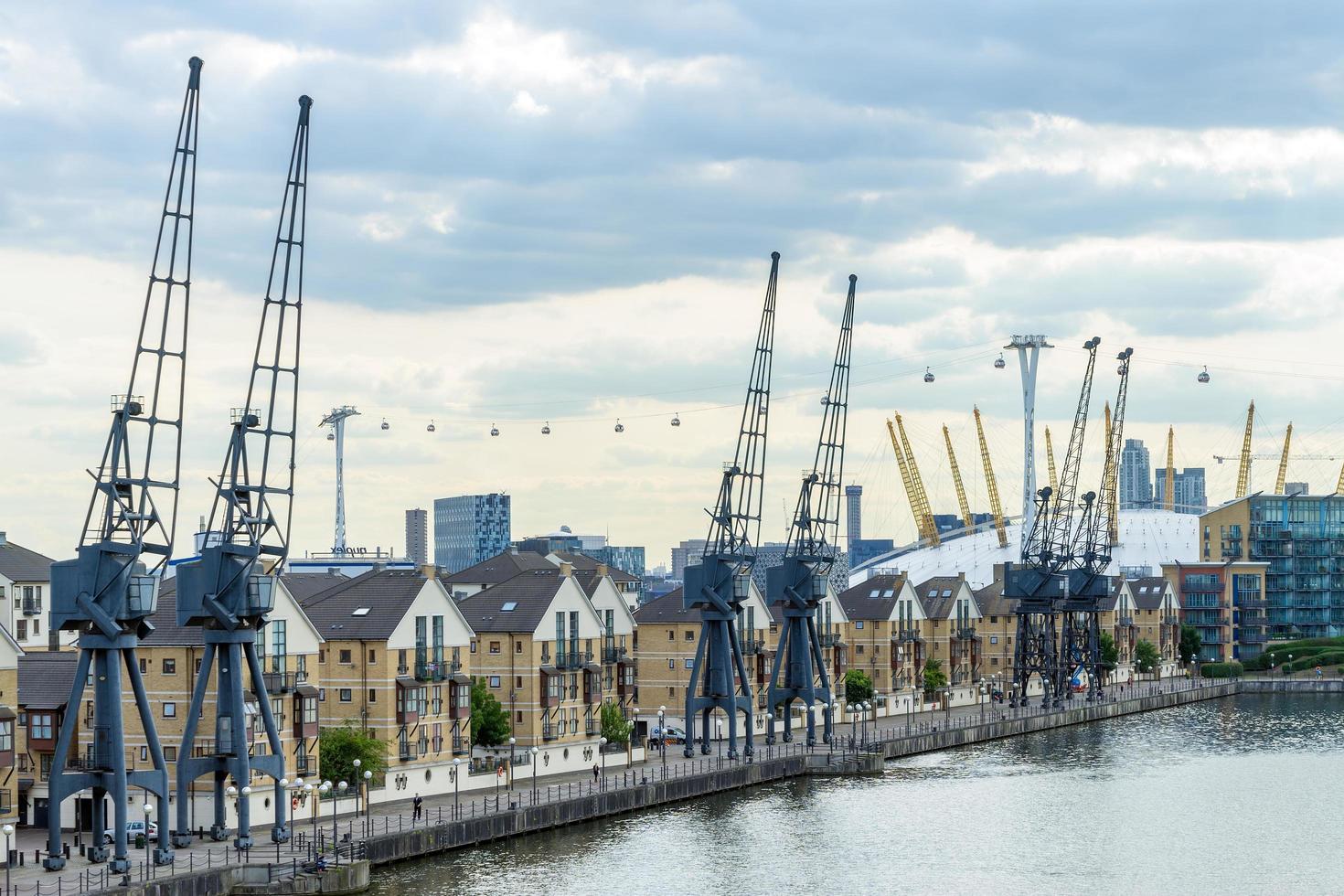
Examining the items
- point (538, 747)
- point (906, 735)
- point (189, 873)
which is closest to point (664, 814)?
point (538, 747)

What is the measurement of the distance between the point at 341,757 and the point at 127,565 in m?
17.8

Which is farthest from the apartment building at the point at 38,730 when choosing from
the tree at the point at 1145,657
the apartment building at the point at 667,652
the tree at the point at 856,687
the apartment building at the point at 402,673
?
the tree at the point at 1145,657

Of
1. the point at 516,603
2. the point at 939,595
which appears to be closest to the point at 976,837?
the point at 516,603

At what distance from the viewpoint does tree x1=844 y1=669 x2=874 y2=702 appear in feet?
439

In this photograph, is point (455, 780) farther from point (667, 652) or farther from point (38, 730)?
point (667, 652)

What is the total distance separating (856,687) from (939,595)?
27279 mm

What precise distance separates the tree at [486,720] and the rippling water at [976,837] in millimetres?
10237

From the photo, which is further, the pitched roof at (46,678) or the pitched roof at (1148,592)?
the pitched roof at (1148,592)

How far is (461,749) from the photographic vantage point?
9112 cm

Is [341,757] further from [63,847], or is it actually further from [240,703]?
[63,847]

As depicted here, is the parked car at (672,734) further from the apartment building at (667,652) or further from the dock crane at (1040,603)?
the dock crane at (1040,603)

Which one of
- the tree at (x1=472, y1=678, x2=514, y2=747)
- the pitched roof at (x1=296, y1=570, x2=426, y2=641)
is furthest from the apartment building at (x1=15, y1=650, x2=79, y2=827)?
the tree at (x1=472, y1=678, x2=514, y2=747)

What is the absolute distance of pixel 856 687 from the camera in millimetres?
133750

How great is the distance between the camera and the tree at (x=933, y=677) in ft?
484
